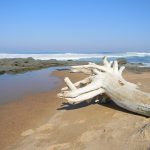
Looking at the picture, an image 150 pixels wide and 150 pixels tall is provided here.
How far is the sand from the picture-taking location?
4859mm

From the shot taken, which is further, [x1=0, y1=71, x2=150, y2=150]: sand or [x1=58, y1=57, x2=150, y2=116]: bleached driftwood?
[x1=58, y1=57, x2=150, y2=116]: bleached driftwood

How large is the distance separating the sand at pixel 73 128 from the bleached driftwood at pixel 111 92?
0.21 metres

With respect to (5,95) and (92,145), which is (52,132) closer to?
(92,145)

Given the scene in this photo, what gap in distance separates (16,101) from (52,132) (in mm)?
3711

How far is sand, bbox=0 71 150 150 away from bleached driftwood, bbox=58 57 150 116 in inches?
8.2

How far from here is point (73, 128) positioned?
5961 mm

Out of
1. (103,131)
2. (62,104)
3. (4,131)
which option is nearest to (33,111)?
(62,104)

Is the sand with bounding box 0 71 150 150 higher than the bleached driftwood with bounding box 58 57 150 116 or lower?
lower

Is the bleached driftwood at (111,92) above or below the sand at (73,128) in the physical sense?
above

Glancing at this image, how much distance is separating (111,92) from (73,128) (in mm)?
1312

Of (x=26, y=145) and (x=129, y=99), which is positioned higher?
(x=129, y=99)

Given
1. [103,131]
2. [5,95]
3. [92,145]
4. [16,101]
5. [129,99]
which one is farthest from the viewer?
[5,95]

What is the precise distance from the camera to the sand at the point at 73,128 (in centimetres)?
486

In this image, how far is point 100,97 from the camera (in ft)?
24.5
